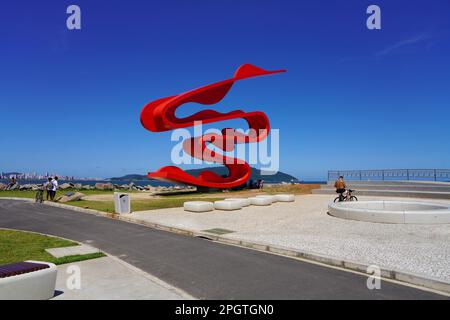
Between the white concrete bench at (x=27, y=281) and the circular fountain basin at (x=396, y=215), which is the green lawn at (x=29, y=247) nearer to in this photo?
the white concrete bench at (x=27, y=281)

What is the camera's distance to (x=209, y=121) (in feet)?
89.4

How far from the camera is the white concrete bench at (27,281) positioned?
4691mm

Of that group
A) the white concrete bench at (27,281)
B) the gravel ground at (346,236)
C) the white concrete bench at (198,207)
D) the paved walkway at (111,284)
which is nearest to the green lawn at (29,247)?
the paved walkway at (111,284)

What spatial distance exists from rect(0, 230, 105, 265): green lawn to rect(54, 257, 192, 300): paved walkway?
0.60 meters

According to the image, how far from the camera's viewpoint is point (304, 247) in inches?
354

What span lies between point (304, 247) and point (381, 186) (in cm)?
2547

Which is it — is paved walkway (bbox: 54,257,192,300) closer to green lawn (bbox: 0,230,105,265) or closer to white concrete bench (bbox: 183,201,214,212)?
green lawn (bbox: 0,230,105,265)

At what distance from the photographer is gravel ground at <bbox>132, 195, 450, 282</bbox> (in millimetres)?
7578

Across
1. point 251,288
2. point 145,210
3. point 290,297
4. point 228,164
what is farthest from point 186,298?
point 228,164

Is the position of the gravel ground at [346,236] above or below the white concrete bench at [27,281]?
below

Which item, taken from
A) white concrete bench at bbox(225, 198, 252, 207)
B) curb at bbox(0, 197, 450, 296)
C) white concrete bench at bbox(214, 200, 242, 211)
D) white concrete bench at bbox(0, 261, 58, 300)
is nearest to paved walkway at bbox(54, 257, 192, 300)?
white concrete bench at bbox(0, 261, 58, 300)

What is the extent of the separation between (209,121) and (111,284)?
71.2 ft

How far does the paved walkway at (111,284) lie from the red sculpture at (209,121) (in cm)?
1827
